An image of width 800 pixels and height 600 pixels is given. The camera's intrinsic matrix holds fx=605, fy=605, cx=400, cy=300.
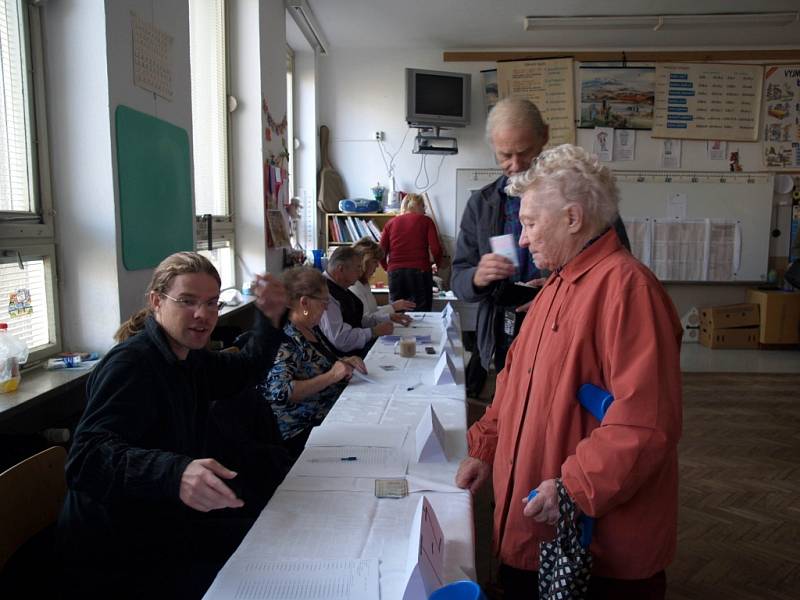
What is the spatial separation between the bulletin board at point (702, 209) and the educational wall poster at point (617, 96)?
0.59m

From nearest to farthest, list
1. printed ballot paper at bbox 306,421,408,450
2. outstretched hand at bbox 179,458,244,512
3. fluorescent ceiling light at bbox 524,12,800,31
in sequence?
1. outstretched hand at bbox 179,458,244,512
2. printed ballot paper at bbox 306,421,408,450
3. fluorescent ceiling light at bbox 524,12,800,31

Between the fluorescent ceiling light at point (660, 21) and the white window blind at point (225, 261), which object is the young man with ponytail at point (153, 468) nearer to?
the white window blind at point (225, 261)

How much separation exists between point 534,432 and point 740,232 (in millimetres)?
6686

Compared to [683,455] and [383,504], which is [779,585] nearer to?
[683,455]

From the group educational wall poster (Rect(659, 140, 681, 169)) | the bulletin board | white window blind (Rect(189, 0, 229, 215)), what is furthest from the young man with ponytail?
educational wall poster (Rect(659, 140, 681, 169))

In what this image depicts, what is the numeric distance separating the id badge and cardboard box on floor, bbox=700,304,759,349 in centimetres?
544

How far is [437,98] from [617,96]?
201cm

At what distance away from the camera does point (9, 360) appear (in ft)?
6.63

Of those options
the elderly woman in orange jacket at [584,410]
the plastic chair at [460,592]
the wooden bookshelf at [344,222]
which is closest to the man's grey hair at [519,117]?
the elderly woman in orange jacket at [584,410]

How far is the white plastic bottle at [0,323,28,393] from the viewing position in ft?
6.59

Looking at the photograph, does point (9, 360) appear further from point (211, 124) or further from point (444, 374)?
point (211, 124)

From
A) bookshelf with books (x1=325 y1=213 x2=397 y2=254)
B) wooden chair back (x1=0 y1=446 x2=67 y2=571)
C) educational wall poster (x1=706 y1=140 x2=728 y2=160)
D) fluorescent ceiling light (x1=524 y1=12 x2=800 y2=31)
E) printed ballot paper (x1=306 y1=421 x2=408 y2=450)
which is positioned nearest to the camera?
wooden chair back (x1=0 y1=446 x2=67 y2=571)

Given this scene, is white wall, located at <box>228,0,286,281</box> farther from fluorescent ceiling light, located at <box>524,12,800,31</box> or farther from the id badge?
the id badge

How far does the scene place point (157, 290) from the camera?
159cm
